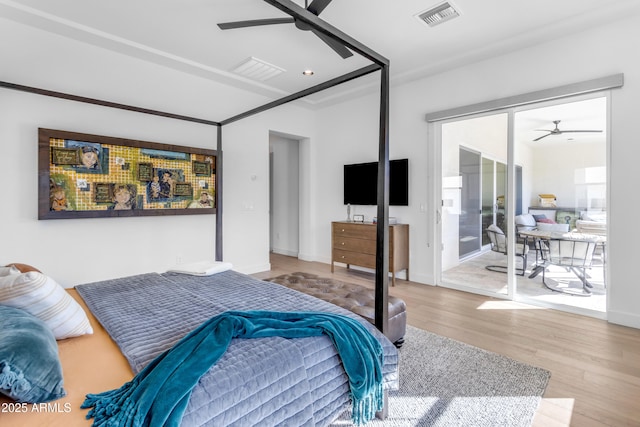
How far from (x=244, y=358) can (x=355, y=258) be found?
354 cm

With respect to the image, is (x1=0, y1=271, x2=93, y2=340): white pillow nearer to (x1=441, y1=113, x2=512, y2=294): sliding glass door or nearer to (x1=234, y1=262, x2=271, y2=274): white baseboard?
(x1=234, y1=262, x2=271, y2=274): white baseboard

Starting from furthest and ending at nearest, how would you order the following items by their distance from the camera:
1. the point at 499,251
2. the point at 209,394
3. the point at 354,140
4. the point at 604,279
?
the point at 354,140, the point at 499,251, the point at 604,279, the point at 209,394

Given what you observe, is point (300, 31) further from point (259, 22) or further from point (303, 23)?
point (303, 23)

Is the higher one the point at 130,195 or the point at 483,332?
the point at 130,195

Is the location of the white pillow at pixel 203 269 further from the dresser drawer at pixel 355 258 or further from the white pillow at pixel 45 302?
the dresser drawer at pixel 355 258

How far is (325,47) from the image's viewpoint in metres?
3.44

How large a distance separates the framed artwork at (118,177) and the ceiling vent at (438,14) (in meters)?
2.84

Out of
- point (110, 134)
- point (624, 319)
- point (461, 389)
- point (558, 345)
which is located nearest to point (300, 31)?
point (110, 134)

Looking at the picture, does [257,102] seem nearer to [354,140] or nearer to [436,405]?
[354,140]

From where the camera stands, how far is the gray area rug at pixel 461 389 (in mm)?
1649

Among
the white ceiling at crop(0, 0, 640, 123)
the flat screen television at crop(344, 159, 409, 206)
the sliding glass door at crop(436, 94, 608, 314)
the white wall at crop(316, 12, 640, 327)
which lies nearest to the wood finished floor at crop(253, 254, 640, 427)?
the sliding glass door at crop(436, 94, 608, 314)

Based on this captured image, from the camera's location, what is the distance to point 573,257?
3402 mm

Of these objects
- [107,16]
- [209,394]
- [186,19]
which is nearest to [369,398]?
[209,394]

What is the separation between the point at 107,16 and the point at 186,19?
27.0 inches
